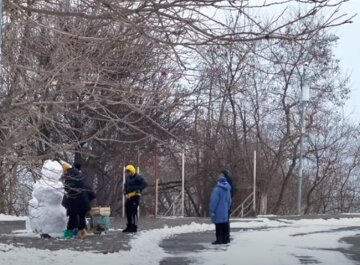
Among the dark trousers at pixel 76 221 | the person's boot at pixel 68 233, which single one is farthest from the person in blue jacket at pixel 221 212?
the person's boot at pixel 68 233

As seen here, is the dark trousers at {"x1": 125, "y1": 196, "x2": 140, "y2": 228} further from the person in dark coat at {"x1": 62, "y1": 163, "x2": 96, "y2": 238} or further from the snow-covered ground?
the person in dark coat at {"x1": 62, "y1": 163, "x2": 96, "y2": 238}

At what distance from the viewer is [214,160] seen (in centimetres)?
3775

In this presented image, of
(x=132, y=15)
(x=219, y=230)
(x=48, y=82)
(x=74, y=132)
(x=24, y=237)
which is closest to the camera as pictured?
(x=132, y=15)

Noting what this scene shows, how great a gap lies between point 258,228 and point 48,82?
1248cm

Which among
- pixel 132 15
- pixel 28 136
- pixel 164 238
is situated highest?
pixel 132 15

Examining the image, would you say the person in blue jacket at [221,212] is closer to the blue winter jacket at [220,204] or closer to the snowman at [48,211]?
the blue winter jacket at [220,204]

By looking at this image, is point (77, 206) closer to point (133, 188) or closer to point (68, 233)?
point (68, 233)

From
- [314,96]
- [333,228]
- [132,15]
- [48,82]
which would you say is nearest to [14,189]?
[48,82]

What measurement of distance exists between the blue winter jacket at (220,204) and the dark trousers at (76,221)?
2810 millimetres

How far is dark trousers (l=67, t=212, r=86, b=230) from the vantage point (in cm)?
1692

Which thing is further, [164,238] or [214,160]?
[214,160]

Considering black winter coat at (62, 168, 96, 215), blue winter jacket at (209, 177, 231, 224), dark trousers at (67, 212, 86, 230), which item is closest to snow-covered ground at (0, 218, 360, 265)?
blue winter jacket at (209, 177, 231, 224)

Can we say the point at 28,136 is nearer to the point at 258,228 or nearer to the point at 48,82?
the point at 48,82

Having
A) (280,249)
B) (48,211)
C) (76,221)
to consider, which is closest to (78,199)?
(76,221)
